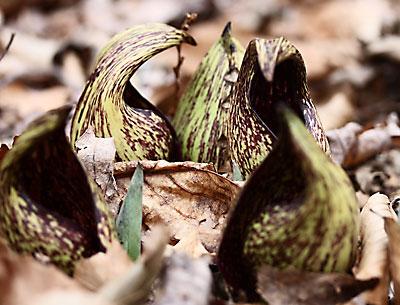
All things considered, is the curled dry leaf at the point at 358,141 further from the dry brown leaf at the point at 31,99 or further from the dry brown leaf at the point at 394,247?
the dry brown leaf at the point at 31,99

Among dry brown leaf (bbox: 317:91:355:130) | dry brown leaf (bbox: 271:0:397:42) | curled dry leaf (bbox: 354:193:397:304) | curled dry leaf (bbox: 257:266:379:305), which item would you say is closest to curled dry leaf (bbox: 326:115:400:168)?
dry brown leaf (bbox: 317:91:355:130)


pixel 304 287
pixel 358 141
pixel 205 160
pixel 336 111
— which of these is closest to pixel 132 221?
pixel 304 287

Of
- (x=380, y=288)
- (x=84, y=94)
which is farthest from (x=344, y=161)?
(x=380, y=288)

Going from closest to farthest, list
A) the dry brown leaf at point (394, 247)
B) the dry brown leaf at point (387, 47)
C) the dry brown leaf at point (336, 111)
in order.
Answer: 1. the dry brown leaf at point (394, 247)
2. the dry brown leaf at point (336, 111)
3. the dry brown leaf at point (387, 47)

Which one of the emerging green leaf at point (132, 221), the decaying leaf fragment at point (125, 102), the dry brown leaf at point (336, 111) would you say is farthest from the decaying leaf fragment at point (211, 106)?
the dry brown leaf at point (336, 111)

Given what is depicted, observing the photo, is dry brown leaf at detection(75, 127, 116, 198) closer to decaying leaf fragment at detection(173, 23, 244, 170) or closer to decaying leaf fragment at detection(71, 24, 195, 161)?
decaying leaf fragment at detection(71, 24, 195, 161)

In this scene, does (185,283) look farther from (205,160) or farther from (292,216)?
(205,160)
